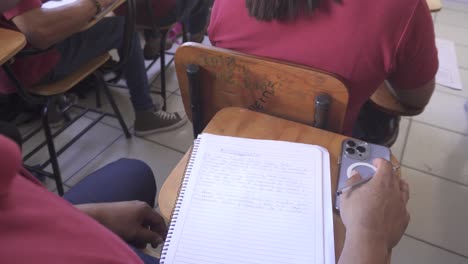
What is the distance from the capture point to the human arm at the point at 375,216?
20.7 inches

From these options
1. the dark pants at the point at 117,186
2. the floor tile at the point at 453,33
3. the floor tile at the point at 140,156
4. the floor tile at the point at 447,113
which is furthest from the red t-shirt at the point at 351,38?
the floor tile at the point at 453,33

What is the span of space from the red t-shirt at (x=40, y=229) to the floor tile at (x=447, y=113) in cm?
194

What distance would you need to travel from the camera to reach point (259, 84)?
0.84 metres

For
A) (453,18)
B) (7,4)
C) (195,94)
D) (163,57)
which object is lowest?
(453,18)

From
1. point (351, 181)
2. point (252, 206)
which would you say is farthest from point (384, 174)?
point (252, 206)

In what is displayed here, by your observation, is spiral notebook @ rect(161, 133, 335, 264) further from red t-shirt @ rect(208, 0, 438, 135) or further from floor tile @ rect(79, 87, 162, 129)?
floor tile @ rect(79, 87, 162, 129)

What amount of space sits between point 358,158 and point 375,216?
0.16 metres

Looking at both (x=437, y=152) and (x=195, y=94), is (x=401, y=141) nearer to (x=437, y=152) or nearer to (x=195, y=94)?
(x=437, y=152)

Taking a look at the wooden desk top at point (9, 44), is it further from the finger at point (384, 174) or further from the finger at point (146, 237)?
the finger at point (384, 174)

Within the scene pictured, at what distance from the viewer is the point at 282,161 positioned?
0.69 m

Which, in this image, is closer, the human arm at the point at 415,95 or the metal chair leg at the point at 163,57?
the human arm at the point at 415,95

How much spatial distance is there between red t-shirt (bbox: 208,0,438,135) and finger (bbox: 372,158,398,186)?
0.27 m

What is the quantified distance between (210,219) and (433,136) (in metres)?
1.64

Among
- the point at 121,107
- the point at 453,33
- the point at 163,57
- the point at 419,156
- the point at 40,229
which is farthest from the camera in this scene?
the point at 453,33
